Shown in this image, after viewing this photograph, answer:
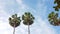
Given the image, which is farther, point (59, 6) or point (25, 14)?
point (25, 14)

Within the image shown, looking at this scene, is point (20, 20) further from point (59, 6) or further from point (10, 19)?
point (59, 6)

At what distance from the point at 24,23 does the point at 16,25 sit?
407 cm

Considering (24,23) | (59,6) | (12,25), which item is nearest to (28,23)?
(24,23)

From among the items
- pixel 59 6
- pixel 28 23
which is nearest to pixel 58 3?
pixel 59 6

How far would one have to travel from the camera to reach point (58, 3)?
45.8 ft

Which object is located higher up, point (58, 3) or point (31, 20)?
point (58, 3)

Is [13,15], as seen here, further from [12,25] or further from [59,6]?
[59,6]

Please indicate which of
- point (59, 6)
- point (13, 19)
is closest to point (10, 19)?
point (13, 19)

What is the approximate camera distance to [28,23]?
8156cm

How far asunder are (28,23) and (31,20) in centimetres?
248

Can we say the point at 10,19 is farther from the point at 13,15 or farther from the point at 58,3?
the point at 58,3

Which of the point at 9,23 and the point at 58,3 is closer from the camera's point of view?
the point at 58,3

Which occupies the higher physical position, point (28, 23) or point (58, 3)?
point (58, 3)

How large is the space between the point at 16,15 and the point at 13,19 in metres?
3.19
